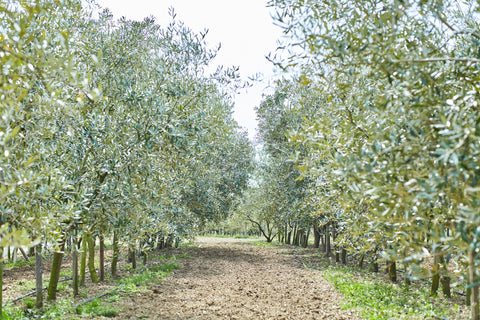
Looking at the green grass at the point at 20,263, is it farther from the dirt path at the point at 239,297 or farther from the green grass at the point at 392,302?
the green grass at the point at 392,302

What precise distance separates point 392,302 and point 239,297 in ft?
17.6

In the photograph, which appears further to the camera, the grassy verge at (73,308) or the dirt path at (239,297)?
the dirt path at (239,297)

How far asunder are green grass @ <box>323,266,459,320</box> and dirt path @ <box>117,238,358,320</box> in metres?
0.48

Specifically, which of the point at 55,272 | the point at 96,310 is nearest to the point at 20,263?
the point at 55,272

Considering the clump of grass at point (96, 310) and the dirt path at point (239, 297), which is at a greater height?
the clump of grass at point (96, 310)

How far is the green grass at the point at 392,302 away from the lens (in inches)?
347

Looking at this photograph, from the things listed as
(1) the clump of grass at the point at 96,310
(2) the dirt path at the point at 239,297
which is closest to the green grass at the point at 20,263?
(2) the dirt path at the point at 239,297

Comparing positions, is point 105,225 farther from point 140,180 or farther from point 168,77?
point 168,77

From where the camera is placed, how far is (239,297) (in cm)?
1288

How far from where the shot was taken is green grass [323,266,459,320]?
8805 mm

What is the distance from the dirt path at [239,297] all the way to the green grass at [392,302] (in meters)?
0.48

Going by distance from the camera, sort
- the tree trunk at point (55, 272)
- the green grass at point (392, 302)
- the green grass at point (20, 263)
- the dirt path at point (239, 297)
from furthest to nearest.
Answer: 1. the green grass at point (20, 263)
2. the dirt path at point (239, 297)
3. the tree trunk at point (55, 272)
4. the green grass at point (392, 302)

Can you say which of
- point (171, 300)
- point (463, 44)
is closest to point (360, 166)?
point (463, 44)

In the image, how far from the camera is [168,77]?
9.50 m
